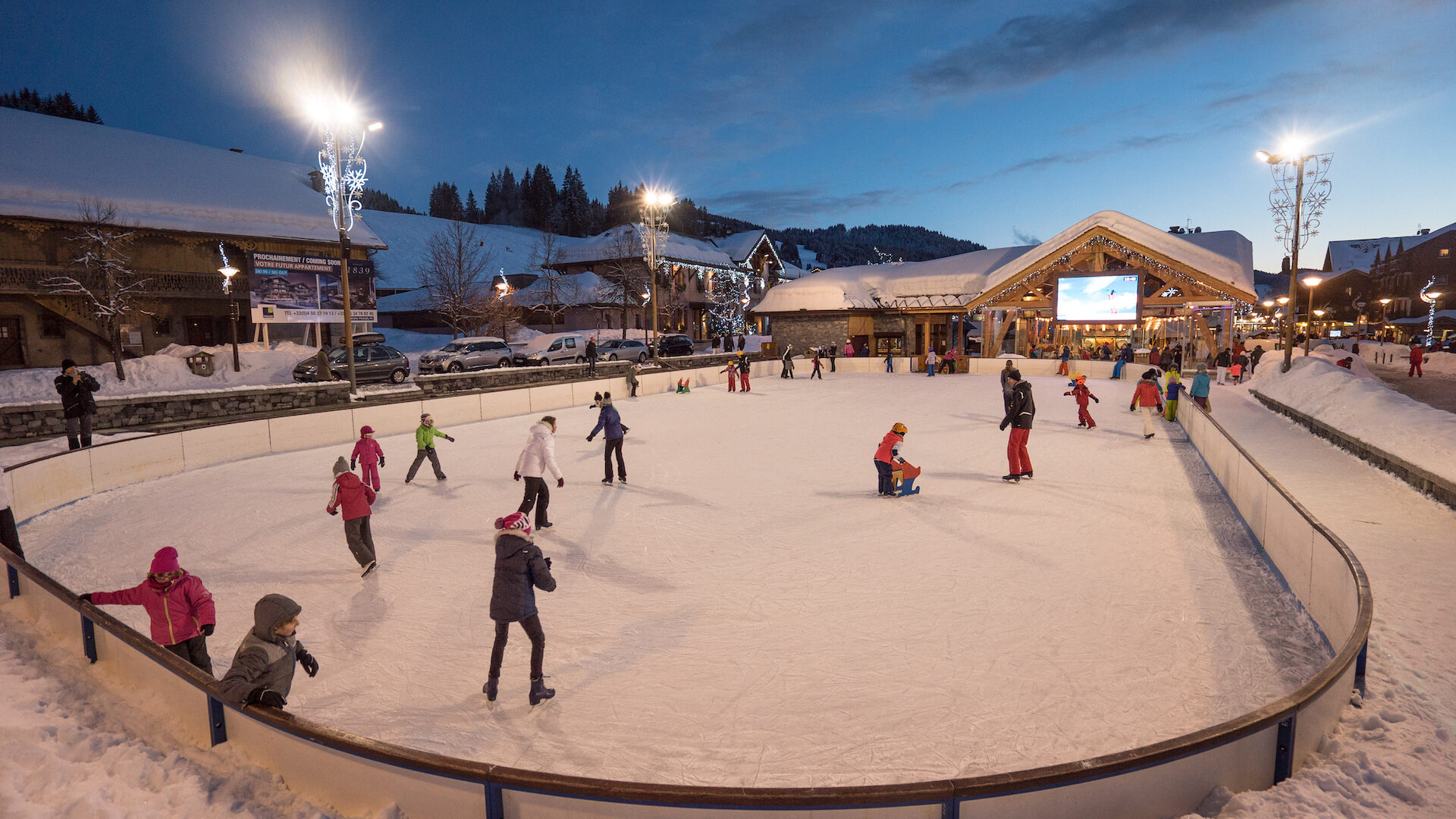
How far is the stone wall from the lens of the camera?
558 inches

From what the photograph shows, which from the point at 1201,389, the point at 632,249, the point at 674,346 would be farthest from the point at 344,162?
the point at 632,249

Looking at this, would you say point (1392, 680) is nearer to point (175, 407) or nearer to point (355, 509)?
point (355, 509)

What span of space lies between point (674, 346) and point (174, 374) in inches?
880

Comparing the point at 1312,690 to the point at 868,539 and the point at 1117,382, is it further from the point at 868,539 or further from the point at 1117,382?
the point at 1117,382

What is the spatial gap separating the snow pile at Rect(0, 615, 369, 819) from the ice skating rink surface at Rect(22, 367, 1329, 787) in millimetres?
808

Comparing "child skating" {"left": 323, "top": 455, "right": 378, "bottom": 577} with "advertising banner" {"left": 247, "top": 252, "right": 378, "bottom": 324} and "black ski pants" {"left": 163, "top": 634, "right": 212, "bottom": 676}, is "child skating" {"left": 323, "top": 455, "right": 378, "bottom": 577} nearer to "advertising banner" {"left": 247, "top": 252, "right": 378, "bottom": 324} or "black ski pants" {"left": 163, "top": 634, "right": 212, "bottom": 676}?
"black ski pants" {"left": 163, "top": 634, "right": 212, "bottom": 676}

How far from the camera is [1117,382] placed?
27.8m

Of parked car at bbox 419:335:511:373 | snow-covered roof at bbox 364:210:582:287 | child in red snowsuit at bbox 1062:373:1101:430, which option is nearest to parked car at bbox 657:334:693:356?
parked car at bbox 419:335:511:373

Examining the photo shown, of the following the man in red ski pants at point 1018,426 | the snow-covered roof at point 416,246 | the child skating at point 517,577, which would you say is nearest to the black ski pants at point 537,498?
the child skating at point 517,577

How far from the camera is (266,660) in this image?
353cm

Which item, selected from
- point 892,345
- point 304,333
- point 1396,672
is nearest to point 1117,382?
point 892,345

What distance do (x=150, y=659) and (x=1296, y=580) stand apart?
8.65m

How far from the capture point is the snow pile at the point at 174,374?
774 inches

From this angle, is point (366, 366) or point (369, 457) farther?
point (366, 366)
